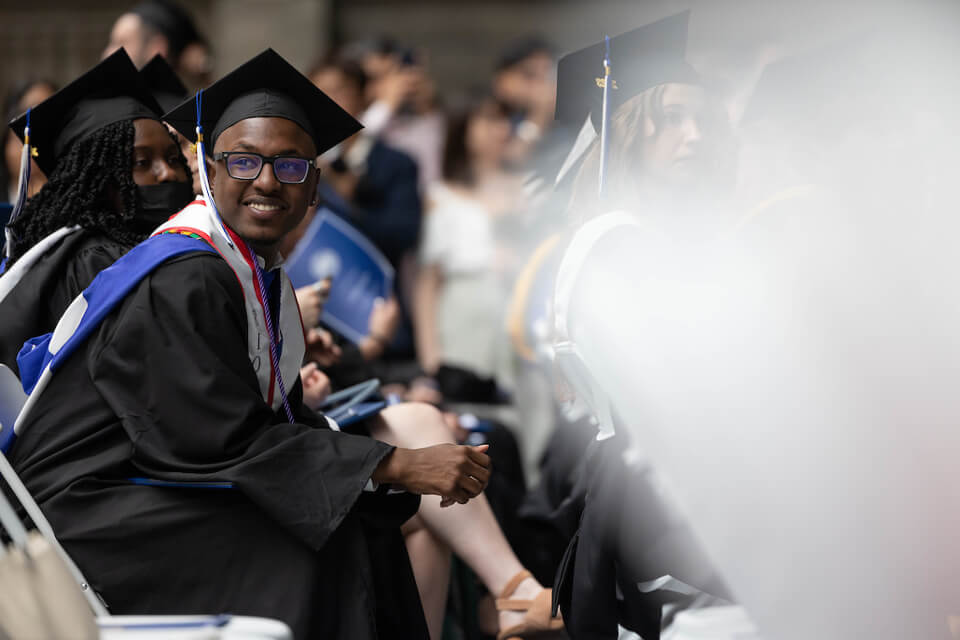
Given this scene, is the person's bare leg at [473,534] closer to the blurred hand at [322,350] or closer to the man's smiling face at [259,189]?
the blurred hand at [322,350]

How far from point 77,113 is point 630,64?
1.56m

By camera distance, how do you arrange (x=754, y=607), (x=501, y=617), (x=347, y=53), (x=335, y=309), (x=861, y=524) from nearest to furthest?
(x=861, y=524) → (x=754, y=607) → (x=501, y=617) → (x=335, y=309) → (x=347, y=53)

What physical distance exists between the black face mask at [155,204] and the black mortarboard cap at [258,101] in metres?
0.34

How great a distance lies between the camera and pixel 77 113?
11.2 ft

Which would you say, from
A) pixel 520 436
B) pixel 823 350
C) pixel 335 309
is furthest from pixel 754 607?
pixel 520 436

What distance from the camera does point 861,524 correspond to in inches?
102

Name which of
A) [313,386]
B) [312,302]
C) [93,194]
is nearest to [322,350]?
[312,302]

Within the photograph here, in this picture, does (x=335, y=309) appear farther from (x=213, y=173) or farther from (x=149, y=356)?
(x=149, y=356)

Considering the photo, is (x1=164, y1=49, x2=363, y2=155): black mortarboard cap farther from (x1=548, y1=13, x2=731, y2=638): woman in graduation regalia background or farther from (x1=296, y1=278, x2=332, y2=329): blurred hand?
(x1=296, y1=278, x2=332, y2=329): blurred hand

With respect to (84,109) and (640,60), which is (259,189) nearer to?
(84,109)

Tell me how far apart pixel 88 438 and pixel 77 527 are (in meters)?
0.20

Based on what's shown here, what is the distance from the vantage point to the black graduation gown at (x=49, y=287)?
308 cm

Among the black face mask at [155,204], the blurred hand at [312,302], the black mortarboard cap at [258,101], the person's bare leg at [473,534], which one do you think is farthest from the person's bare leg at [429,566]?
the black mortarboard cap at [258,101]

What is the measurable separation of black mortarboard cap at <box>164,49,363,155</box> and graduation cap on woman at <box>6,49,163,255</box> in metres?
0.42
